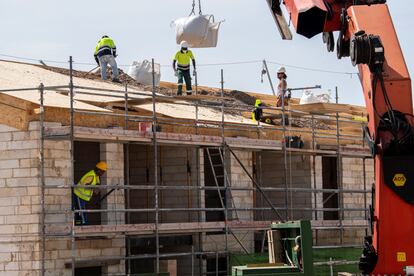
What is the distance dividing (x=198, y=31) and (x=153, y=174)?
4.19m

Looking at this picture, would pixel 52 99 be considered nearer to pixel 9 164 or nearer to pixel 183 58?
pixel 9 164

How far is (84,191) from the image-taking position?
20.2m

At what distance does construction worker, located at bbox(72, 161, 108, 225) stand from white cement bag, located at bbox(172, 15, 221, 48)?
21.2 ft

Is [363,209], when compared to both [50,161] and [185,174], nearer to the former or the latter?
[185,174]

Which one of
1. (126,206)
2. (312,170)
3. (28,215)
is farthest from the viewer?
(312,170)

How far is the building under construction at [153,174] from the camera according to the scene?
19781 millimetres

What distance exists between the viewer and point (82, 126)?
20.5 metres

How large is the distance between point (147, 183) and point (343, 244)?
5983 millimetres

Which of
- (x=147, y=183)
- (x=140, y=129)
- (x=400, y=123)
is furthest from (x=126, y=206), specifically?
(x=400, y=123)

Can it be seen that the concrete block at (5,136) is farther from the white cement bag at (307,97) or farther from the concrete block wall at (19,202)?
the white cement bag at (307,97)

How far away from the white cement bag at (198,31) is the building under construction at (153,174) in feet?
5.66

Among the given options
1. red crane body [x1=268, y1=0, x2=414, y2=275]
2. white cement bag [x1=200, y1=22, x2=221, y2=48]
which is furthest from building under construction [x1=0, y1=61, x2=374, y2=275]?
red crane body [x1=268, y1=0, x2=414, y2=275]

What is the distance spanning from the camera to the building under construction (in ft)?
64.9

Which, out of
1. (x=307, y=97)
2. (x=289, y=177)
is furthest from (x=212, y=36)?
(x=289, y=177)
